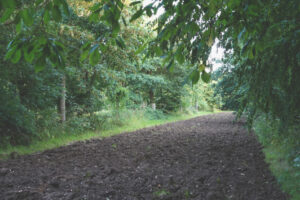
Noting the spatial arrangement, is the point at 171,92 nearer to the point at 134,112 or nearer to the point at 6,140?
the point at 134,112

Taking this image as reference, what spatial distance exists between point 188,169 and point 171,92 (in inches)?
593

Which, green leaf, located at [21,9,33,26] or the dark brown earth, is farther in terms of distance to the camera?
the dark brown earth

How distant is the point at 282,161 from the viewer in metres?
4.12

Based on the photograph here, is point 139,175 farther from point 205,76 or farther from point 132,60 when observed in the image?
point 132,60

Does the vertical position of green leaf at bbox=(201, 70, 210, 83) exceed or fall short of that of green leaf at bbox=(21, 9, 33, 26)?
it falls short

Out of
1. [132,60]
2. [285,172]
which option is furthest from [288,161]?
[132,60]

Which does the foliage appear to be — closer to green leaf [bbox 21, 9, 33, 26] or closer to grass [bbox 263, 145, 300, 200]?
green leaf [bbox 21, 9, 33, 26]

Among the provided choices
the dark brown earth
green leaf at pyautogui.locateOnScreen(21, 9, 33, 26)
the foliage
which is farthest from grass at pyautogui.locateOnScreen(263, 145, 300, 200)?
green leaf at pyautogui.locateOnScreen(21, 9, 33, 26)

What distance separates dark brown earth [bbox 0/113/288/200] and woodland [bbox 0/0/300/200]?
52cm

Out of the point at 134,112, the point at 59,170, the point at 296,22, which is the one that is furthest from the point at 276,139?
the point at 134,112

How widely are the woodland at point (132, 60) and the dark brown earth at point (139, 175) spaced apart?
20.4 inches

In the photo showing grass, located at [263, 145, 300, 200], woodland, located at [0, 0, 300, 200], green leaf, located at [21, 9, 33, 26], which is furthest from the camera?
grass, located at [263, 145, 300, 200]

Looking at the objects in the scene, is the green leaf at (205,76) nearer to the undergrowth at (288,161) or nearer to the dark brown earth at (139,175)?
the undergrowth at (288,161)

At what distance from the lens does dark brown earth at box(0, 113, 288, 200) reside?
3.07m
